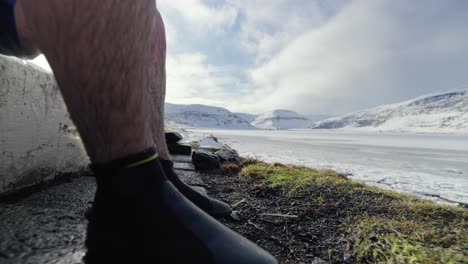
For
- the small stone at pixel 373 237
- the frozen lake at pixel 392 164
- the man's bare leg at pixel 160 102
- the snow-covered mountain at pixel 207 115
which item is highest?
the snow-covered mountain at pixel 207 115

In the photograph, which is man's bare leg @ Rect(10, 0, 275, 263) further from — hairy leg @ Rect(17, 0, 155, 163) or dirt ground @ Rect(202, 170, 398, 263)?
dirt ground @ Rect(202, 170, 398, 263)

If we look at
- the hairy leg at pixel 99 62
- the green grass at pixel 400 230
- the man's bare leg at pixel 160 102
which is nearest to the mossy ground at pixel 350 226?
the green grass at pixel 400 230

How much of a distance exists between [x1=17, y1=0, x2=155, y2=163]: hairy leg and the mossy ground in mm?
855

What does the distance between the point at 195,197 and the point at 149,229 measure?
2.14 ft

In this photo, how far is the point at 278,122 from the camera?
649 feet

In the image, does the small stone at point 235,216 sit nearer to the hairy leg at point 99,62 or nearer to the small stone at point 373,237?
the small stone at point 373,237

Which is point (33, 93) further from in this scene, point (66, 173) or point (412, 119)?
point (412, 119)

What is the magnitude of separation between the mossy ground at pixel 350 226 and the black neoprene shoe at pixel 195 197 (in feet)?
0.34

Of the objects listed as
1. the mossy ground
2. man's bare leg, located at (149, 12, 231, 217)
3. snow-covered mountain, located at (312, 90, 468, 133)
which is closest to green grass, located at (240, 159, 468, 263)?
the mossy ground

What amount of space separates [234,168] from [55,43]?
2.86m

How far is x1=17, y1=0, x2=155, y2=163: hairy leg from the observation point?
421mm

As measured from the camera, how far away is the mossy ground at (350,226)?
106 centimetres

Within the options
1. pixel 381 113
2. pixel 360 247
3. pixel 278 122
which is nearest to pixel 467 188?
pixel 360 247

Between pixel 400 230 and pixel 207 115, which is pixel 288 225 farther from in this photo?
pixel 207 115
